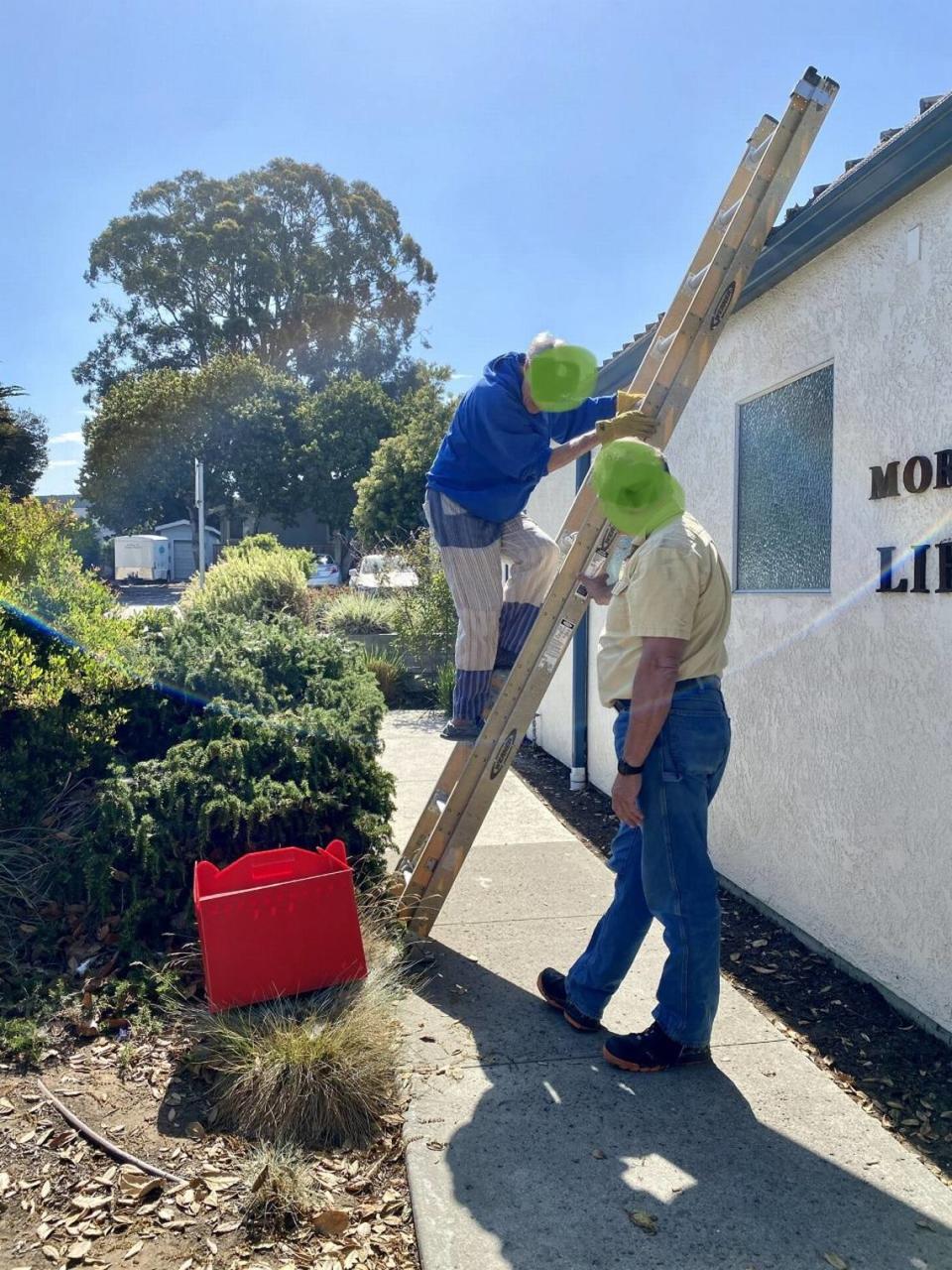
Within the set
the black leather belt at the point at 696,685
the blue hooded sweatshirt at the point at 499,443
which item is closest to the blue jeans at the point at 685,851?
the black leather belt at the point at 696,685

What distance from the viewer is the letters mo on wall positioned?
11.8 feet

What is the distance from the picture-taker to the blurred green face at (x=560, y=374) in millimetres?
3631

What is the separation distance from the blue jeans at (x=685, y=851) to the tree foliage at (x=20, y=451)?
26.0m

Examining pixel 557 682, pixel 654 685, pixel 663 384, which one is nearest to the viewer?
pixel 654 685

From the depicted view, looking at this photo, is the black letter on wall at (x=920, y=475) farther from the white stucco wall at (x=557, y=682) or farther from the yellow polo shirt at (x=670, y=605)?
the white stucco wall at (x=557, y=682)

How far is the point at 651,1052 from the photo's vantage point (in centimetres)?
343

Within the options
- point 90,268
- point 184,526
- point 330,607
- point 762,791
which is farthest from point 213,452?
point 762,791

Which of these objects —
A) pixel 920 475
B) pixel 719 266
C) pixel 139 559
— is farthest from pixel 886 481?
pixel 139 559

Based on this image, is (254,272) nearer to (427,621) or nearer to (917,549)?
(427,621)

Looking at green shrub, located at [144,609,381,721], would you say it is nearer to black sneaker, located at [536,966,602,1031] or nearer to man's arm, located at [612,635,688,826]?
black sneaker, located at [536,966,602,1031]

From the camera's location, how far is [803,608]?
15.1 ft

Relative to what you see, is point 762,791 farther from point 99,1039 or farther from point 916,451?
point 99,1039

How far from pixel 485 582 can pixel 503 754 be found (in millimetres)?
677

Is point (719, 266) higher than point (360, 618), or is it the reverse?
point (719, 266)
